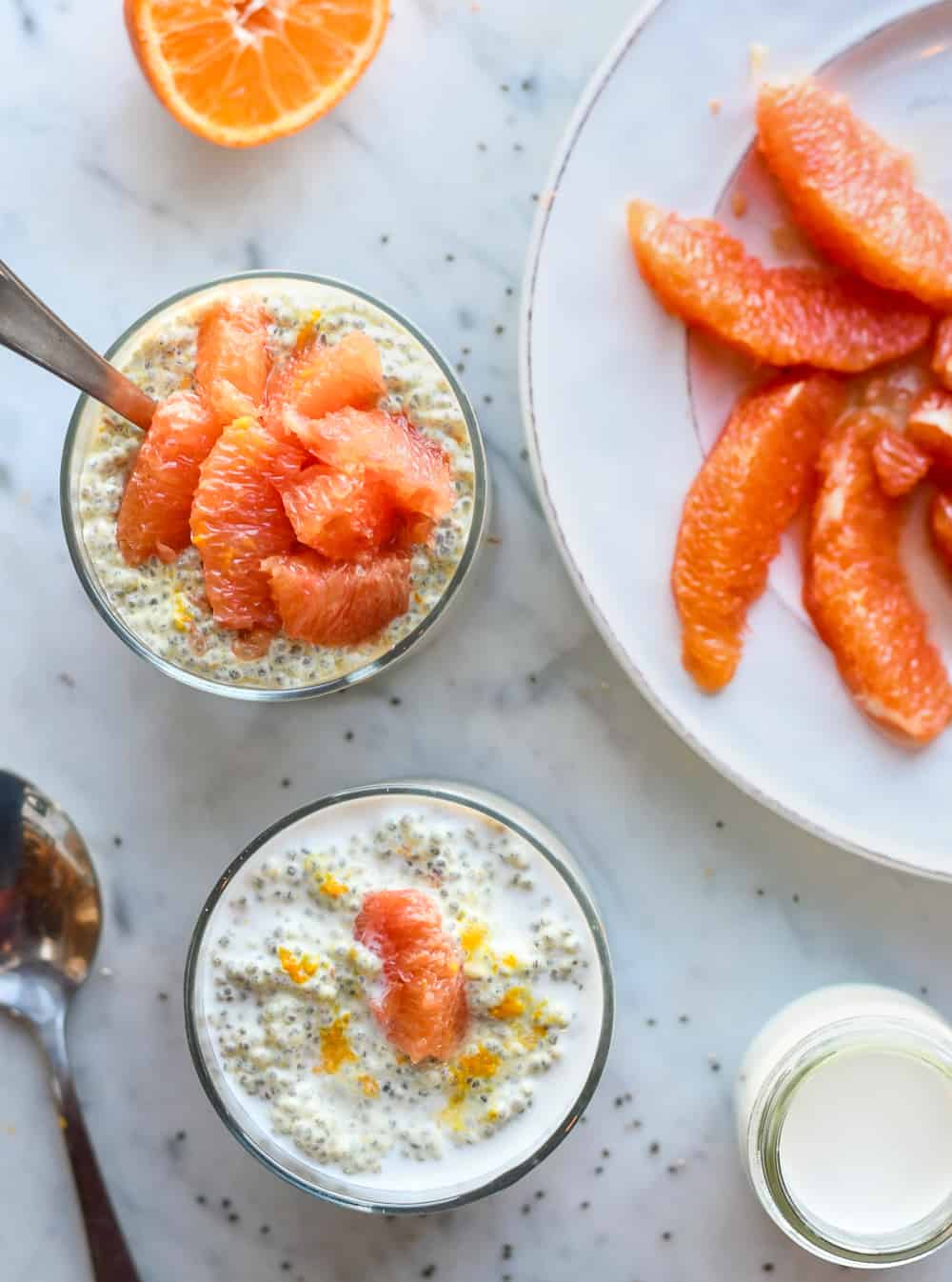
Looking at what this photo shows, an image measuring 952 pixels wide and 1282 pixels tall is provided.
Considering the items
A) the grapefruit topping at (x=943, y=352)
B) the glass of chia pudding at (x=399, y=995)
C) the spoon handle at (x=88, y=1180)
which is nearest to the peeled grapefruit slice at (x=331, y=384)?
the glass of chia pudding at (x=399, y=995)

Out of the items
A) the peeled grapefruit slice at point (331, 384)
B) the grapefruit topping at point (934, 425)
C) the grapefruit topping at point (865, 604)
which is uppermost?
the peeled grapefruit slice at point (331, 384)

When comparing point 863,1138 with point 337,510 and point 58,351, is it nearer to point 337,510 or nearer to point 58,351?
point 337,510

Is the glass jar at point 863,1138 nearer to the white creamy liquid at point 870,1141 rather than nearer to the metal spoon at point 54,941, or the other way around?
the white creamy liquid at point 870,1141

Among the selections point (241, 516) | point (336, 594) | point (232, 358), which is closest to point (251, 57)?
point (232, 358)

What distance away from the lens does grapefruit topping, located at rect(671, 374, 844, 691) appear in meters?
1.55

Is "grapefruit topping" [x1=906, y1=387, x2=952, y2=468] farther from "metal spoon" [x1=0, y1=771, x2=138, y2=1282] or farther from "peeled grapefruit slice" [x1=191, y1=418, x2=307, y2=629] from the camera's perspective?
"metal spoon" [x1=0, y1=771, x2=138, y2=1282]

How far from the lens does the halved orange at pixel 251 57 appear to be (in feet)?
5.15

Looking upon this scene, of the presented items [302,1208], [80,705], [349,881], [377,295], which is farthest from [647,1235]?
[377,295]

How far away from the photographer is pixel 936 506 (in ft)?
5.22

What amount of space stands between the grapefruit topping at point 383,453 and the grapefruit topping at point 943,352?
2.11 ft

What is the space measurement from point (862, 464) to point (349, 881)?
0.85 meters

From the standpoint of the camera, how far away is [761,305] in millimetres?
1554

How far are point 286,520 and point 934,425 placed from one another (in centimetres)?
82

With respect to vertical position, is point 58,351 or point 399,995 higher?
point 58,351
